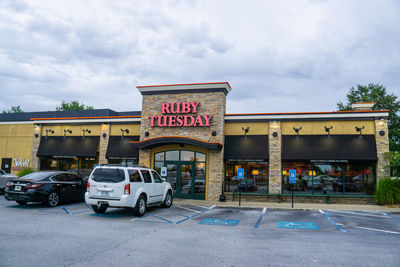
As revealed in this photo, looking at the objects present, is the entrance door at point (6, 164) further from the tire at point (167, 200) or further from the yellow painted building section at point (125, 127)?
the tire at point (167, 200)

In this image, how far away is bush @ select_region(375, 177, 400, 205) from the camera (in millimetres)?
15797

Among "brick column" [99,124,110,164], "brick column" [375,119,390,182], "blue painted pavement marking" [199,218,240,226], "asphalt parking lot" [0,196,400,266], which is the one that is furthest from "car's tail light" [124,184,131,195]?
"brick column" [375,119,390,182]

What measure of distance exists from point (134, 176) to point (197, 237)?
14.3 feet

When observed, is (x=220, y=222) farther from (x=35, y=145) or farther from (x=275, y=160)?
(x=35, y=145)

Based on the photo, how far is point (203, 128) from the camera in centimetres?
1853

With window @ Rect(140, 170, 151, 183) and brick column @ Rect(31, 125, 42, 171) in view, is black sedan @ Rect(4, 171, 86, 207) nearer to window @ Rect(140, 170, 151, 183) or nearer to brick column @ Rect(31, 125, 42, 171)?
window @ Rect(140, 170, 151, 183)

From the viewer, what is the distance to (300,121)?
18297mm

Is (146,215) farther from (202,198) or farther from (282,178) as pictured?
(282,178)

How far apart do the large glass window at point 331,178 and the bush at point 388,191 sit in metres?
0.94

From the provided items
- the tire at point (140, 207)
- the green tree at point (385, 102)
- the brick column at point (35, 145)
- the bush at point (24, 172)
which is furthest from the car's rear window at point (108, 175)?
the green tree at point (385, 102)

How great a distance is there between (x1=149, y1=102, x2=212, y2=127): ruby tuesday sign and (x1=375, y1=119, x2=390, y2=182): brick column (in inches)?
367

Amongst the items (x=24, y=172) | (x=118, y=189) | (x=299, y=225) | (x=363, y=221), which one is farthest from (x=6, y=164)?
(x=363, y=221)

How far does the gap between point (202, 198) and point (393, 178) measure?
1026 cm

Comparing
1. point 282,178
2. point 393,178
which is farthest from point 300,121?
point 393,178
